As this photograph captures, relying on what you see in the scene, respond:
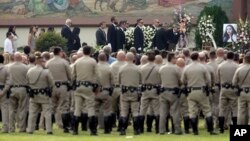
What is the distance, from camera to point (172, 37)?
4134 cm

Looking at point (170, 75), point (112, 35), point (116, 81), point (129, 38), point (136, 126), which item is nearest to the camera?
point (170, 75)

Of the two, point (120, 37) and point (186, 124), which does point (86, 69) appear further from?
point (120, 37)

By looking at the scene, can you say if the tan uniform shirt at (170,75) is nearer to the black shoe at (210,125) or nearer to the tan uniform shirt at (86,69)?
the black shoe at (210,125)

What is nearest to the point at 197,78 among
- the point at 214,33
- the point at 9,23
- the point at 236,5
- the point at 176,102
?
the point at 176,102

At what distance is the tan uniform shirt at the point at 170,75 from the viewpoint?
24828 mm

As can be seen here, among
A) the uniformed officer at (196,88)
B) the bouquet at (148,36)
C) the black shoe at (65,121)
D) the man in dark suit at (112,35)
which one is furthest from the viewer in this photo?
the bouquet at (148,36)

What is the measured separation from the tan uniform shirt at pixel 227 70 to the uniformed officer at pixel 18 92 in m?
5.19

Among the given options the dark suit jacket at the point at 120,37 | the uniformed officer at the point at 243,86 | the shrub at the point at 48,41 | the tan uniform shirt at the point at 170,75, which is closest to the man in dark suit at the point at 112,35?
the dark suit jacket at the point at 120,37

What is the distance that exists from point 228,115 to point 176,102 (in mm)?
1552

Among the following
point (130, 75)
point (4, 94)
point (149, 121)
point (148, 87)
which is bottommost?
point (149, 121)

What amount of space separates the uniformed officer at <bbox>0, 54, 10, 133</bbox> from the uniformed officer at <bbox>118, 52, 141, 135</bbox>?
3.03 metres

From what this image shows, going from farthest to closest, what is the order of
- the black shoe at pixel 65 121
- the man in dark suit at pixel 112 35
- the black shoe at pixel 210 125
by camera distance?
the man in dark suit at pixel 112 35, the black shoe at pixel 65 121, the black shoe at pixel 210 125

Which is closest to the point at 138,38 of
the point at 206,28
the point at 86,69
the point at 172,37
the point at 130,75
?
the point at 172,37

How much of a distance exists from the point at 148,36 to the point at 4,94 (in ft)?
58.4
